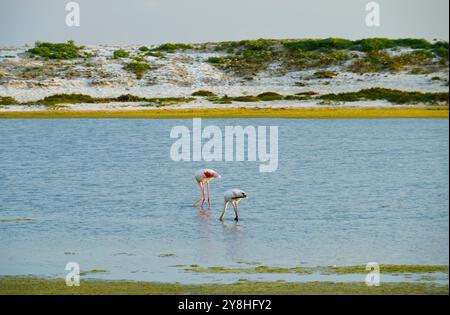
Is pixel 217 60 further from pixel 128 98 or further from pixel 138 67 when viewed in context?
pixel 128 98

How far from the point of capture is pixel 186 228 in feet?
53.2

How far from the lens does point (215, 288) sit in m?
11.0

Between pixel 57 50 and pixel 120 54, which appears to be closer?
pixel 120 54

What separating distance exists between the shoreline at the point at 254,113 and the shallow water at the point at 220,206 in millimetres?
4873

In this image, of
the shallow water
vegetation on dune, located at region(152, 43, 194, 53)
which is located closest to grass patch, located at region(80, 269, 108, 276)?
the shallow water

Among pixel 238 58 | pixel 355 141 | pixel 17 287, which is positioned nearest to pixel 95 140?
pixel 355 141

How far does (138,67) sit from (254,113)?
59.5 ft

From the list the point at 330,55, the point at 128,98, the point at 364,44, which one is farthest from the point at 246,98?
the point at 364,44

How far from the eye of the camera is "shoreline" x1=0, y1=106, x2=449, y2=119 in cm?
3997

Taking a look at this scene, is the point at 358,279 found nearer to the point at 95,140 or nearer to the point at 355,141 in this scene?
the point at 355,141

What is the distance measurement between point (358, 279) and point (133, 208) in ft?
26.9

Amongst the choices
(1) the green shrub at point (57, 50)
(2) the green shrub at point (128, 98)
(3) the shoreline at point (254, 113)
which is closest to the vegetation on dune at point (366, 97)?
(3) the shoreline at point (254, 113)

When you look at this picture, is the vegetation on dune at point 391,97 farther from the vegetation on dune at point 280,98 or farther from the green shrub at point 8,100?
the green shrub at point 8,100

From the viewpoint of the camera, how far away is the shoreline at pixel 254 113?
131 feet
